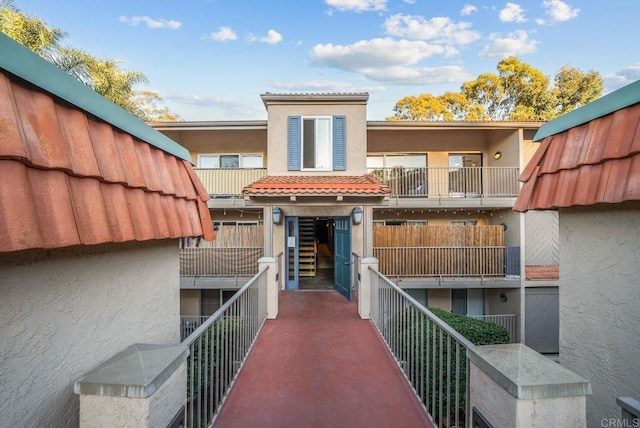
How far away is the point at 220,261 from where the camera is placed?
1031cm

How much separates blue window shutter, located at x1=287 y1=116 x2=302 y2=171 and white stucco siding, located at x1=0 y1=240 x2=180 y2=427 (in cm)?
765

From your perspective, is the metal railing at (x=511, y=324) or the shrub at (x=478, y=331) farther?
the metal railing at (x=511, y=324)

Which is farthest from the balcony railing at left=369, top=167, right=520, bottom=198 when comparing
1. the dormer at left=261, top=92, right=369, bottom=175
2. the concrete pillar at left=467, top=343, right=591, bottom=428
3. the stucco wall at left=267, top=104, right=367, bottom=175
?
the concrete pillar at left=467, top=343, right=591, bottom=428

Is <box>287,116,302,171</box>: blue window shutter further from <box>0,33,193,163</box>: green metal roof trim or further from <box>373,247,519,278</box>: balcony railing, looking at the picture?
<box>0,33,193,163</box>: green metal roof trim

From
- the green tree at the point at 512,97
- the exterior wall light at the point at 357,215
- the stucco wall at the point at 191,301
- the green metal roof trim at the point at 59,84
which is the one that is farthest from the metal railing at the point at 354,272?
the green tree at the point at 512,97

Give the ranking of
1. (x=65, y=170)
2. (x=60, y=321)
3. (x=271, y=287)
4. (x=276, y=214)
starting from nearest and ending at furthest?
1. (x=65, y=170)
2. (x=60, y=321)
3. (x=271, y=287)
4. (x=276, y=214)

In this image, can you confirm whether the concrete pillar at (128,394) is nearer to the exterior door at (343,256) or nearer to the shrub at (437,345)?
the shrub at (437,345)

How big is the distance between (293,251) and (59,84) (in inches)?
325

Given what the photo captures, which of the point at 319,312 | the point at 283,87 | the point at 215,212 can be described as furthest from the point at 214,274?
the point at 283,87

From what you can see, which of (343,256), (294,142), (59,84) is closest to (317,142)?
(294,142)

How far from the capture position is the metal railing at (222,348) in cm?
284

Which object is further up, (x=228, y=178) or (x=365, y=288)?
(x=228, y=178)

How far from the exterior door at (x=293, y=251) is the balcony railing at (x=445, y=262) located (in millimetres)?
2820

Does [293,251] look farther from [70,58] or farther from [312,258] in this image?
[70,58]
